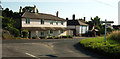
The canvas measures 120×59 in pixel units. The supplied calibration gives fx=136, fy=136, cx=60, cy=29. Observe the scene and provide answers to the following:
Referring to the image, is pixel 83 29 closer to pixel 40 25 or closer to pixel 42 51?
pixel 40 25

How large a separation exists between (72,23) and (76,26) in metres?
2.34

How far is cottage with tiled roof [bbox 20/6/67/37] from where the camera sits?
34.6m

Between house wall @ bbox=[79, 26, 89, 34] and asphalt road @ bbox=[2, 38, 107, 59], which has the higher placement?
house wall @ bbox=[79, 26, 89, 34]

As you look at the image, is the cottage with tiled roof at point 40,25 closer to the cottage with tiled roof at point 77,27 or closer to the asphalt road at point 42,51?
the cottage with tiled roof at point 77,27

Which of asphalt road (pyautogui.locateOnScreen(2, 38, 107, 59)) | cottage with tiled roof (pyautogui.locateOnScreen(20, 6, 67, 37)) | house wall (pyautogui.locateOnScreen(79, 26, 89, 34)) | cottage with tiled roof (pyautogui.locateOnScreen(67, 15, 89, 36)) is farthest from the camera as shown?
house wall (pyautogui.locateOnScreen(79, 26, 89, 34))

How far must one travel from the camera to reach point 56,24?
43.2 m

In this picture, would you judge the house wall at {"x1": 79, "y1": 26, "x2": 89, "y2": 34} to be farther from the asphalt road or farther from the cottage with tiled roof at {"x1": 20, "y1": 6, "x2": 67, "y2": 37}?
the asphalt road

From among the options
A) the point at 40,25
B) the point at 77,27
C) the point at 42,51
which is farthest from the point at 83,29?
the point at 42,51

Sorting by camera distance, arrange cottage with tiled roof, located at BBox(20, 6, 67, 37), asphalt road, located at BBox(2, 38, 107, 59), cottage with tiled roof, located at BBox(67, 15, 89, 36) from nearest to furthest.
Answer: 1. asphalt road, located at BBox(2, 38, 107, 59)
2. cottage with tiled roof, located at BBox(20, 6, 67, 37)
3. cottage with tiled roof, located at BBox(67, 15, 89, 36)

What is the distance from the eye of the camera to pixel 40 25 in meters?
38.2

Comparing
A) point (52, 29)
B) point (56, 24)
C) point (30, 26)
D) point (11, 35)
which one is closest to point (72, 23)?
point (56, 24)

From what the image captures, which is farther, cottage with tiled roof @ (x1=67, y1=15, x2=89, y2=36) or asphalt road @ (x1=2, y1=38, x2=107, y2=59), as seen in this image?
cottage with tiled roof @ (x1=67, y1=15, x2=89, y2=36)

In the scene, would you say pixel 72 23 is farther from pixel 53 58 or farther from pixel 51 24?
pixel 53 58

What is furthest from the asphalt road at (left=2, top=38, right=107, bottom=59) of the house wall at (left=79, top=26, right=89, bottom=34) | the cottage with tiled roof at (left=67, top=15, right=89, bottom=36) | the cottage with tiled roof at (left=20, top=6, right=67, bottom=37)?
the house wall at (left=79, top=26, right=89, bottom=34)
